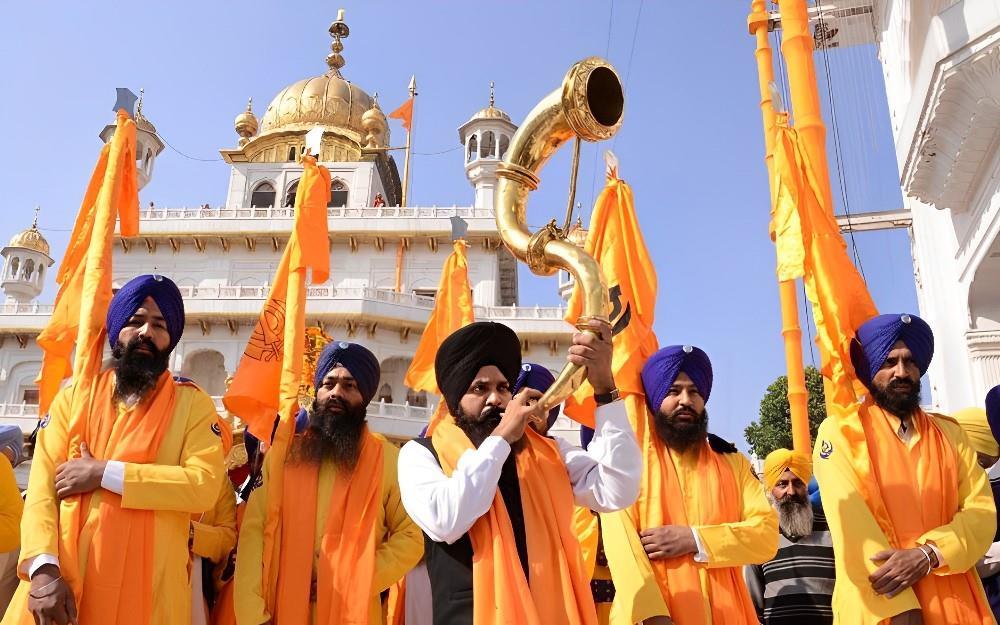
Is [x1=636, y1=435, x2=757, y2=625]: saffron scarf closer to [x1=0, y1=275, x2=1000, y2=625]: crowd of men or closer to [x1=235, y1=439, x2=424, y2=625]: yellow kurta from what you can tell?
[x1=0, y1=275, x2=1000, y2=625]: crowd of men

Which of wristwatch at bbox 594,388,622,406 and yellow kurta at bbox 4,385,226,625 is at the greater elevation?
wristwatch at bbox 594,388,622,406

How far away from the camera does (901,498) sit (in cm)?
275

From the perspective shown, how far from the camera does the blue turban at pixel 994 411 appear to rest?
331cm

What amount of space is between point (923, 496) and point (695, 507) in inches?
32.1

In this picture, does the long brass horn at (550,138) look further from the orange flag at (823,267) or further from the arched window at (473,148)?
the arched window at (473,148)

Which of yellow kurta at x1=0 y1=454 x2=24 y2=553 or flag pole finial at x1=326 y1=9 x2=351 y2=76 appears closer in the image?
yellow kurta at x1=0 y1=454 x2=24 y2=553

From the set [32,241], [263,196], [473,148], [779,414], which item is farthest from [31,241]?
[779,414]

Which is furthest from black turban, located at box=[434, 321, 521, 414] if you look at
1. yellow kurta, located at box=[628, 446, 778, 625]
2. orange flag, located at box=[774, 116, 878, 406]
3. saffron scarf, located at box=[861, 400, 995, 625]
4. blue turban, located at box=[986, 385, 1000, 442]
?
blue turban, located at box=[986, 385, 1000, 442]

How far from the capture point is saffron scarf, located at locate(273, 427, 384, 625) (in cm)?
281

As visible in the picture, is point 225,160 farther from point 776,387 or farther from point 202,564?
point 202,564

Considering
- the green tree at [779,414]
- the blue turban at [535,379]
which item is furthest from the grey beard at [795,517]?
the green tree at [779,414]

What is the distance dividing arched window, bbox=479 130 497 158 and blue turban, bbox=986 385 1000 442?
82.2 ft

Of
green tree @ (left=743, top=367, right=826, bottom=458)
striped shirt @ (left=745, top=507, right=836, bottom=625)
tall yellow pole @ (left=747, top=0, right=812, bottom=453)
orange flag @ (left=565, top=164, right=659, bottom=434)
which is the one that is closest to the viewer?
striped shirt @ (left=745, top=507, right=836, bottom=625)

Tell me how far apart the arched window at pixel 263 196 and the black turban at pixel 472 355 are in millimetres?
28122
